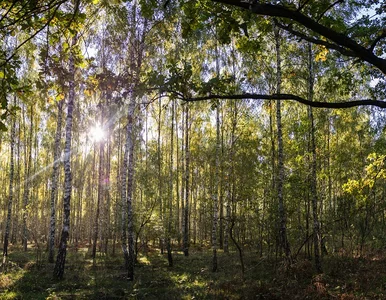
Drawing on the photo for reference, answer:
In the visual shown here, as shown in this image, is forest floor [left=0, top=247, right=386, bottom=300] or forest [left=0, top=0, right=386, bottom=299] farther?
forest floor [left=0, top=247, right=386, bottom=300]

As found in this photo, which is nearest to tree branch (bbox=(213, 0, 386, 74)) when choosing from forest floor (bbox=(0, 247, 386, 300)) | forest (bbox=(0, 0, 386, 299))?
Result: forest (bbox=(0, 0, 386, 299))

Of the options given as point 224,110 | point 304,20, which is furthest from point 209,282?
point 224,110

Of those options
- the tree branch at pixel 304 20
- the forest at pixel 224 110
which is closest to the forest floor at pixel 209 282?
the forest at pixel 224 110

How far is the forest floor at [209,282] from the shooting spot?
31.2 feet

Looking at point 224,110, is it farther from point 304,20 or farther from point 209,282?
point 304,20

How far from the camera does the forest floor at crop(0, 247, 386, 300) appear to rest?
9.52 meters

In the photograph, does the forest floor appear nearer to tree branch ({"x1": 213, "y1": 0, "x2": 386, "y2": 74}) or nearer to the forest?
the forest

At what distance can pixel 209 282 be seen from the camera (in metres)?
12.1

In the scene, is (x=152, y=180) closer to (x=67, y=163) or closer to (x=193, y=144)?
(x=67, y=163)

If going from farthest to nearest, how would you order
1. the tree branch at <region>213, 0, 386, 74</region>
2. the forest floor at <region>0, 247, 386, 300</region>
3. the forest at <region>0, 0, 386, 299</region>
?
the forest floor at <region>0, 247, 386, 300</region> → the forest at <region>0, 0, 386, 299</region> → the tree branch at <region>213, 0, 386, 74</region>

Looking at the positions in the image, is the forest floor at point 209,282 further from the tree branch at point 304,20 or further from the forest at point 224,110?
the tree branch at point 304,20

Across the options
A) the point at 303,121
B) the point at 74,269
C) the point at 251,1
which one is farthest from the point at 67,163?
the point at 251,1

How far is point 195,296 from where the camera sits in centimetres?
1014

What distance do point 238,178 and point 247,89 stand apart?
23.5 ft
